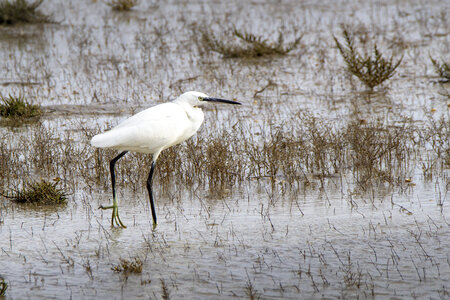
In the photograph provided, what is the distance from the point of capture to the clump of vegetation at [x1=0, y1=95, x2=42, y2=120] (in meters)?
9.55

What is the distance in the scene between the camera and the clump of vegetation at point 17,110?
31.3 feet

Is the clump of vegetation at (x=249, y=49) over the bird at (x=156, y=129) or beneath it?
over

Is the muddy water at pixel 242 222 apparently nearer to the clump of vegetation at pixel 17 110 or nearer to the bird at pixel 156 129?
the clump of vegetation at pixel 17 110

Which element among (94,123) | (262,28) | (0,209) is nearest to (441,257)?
(0,209)

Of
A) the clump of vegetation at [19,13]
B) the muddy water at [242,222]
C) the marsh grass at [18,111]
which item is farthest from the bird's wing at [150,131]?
the clump of vegetation at [19,13]

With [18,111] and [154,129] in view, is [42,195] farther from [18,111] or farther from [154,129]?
[18,111]

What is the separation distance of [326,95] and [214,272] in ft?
21.1

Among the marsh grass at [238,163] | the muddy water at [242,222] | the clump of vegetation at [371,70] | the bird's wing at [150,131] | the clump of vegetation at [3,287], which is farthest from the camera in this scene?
the clump of vegetation at [371,70]

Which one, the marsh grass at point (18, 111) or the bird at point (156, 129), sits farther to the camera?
the marsh grass at point (18, 111)

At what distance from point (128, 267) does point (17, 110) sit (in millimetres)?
5342

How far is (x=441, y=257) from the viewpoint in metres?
4.95

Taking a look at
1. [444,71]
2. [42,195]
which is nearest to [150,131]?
[42,195]

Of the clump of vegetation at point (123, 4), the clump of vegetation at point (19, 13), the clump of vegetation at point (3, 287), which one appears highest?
the clump of vegetation at point (123, 4)

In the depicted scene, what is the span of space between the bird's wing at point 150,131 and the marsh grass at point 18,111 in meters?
4.08
